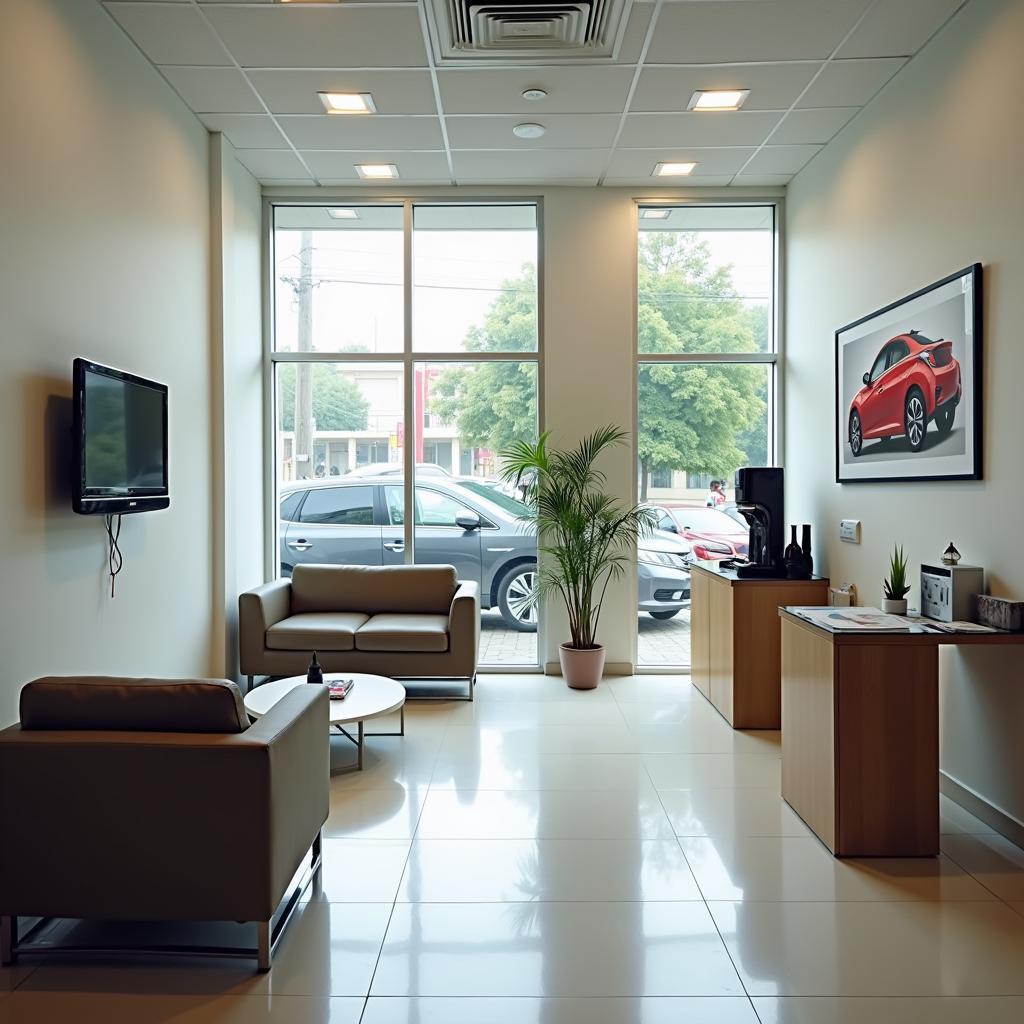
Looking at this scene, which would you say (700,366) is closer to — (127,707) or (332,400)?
(332,400)

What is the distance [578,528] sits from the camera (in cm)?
563

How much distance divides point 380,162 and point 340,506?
8.07 feet

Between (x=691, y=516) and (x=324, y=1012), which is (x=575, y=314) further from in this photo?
(x=324, y=1012)

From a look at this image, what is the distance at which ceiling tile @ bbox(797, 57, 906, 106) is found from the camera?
13.5 feet

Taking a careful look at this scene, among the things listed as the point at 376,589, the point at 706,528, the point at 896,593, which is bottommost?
the point at 376,589

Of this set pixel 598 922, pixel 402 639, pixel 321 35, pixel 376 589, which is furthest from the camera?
pixel 376 589

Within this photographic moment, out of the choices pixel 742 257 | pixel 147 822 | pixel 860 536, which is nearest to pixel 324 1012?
pixel 147 822

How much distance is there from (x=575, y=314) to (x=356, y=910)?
14.6ft

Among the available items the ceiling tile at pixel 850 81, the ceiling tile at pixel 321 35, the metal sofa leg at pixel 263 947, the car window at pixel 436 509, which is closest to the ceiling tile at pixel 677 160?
the ceiling tile at pixel 850 81

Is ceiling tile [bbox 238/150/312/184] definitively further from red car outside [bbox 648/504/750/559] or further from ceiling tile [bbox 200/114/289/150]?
red car outside [bbox 648/504/750/559]

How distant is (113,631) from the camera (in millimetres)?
3713

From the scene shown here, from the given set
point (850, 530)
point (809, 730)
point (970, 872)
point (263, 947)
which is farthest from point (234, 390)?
point (970, 872)

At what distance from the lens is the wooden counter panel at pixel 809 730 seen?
3117mm

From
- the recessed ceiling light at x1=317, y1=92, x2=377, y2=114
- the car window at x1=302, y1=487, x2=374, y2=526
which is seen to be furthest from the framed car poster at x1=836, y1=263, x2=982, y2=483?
the car window at x1=302, y1=487, x2=374, y2=526
